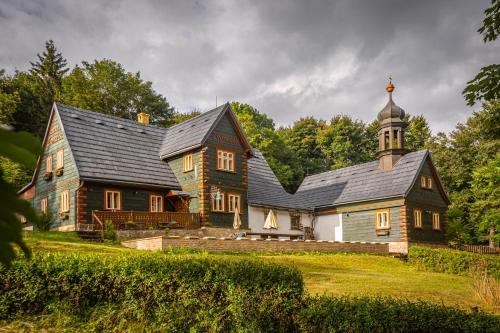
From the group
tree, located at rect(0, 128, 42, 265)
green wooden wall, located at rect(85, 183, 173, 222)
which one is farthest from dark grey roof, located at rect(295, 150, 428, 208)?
tree, located at rect(0, 128, 42, 265)

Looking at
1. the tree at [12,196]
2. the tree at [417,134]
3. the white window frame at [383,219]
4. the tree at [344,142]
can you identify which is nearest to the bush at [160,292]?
the tree at [12,196]

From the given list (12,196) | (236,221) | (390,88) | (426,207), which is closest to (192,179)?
(236,221)

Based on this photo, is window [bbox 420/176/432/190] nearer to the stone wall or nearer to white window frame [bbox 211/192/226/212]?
the stone wall

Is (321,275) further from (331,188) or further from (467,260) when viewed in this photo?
(331,188)

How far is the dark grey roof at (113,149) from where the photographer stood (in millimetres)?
28547

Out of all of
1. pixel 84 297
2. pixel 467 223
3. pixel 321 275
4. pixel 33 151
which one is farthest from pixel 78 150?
pixel 467 223

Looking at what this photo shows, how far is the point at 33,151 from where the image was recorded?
1.14 m

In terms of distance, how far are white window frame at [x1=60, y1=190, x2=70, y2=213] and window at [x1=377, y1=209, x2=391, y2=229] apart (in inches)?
832

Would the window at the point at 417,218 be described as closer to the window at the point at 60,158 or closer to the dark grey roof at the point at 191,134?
the dark grey roof at the point at 191,134

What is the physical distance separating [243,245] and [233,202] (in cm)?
774

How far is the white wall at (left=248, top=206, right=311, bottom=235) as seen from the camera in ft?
113

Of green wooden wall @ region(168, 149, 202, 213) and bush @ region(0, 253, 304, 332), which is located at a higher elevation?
green wooden wall @ region(168, 149, 202, 213)

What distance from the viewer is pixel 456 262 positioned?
24.2 metres

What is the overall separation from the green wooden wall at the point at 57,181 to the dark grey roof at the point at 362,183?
1943 centimetres
